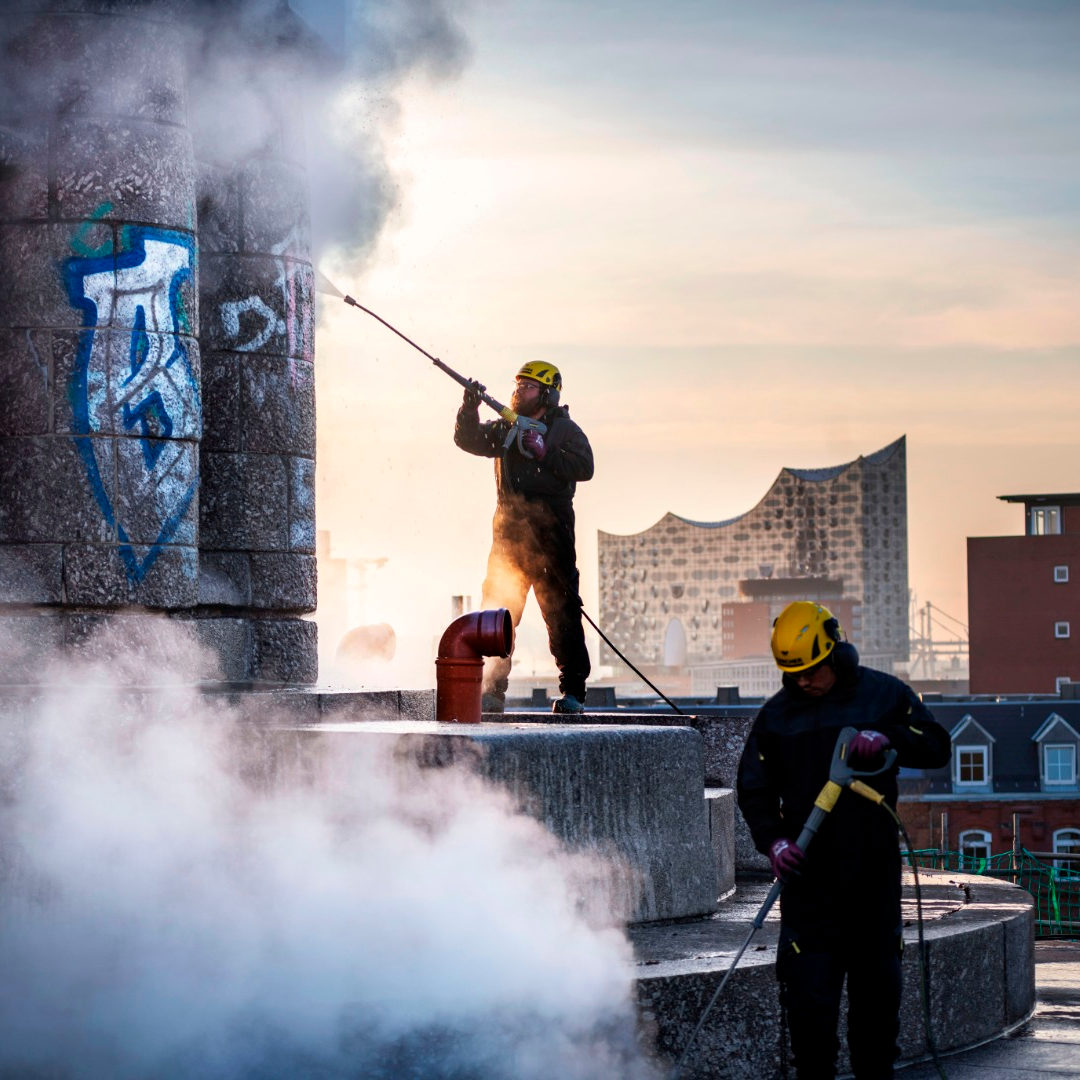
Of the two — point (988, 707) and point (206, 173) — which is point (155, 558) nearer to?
point (206, 173)

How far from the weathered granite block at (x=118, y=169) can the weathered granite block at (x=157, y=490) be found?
104 centimetres

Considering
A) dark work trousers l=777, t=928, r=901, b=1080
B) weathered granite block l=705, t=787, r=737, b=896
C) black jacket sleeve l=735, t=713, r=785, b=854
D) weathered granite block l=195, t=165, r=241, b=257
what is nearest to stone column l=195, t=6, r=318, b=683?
weathered granite block l=195, t=165, r=241, b=257

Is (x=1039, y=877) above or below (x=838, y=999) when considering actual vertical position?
below

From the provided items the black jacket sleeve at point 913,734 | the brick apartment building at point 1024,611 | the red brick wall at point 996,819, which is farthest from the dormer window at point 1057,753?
the black jacket sleeve at point 913,734

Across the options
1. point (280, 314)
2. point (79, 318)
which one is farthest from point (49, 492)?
point (280, 314)

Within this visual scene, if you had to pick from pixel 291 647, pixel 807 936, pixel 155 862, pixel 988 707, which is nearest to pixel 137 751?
pixel 155 862

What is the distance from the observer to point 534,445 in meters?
9.96

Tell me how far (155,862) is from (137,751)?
663mm

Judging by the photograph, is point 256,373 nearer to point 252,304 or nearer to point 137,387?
point 252,304

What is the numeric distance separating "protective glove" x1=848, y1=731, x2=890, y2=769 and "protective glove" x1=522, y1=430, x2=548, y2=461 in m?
4.51

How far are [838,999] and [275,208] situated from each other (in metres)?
5.90

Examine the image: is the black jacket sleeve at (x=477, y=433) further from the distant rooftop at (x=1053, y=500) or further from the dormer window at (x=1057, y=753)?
the distant rooftop at (x=1053, y=500)

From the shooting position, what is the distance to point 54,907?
24.2ft

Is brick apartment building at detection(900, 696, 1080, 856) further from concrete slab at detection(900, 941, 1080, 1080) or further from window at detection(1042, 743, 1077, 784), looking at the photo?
concrete slab at detection(900, 941, 1080, 1080)
